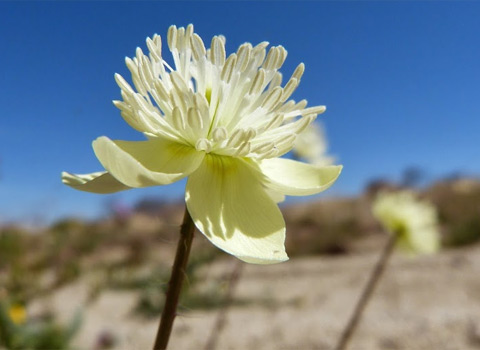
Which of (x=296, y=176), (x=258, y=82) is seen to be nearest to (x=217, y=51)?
(x=258, y=82)

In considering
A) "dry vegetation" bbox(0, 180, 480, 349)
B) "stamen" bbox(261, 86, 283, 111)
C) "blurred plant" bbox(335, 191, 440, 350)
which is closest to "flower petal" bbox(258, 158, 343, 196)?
"stamen" bbox(261, 86, 283, 111)

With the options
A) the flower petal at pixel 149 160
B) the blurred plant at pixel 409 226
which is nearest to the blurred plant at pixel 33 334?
the blurred plant at pixel 409 226

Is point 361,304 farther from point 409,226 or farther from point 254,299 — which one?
point 254,299

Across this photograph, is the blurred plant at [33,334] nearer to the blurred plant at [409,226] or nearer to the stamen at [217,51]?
Answer: the blurred plant at [409,226]

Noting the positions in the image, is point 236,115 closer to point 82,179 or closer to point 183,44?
point 183,44

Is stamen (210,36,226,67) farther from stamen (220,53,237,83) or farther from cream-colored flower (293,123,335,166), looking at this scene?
cream-colored flower (293,123,335,166)

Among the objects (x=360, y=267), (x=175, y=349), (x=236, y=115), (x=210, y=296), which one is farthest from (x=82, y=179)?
(x=360, y=267)
